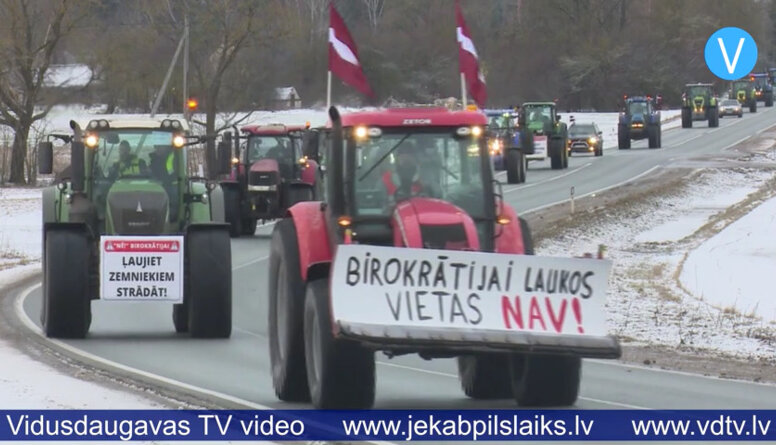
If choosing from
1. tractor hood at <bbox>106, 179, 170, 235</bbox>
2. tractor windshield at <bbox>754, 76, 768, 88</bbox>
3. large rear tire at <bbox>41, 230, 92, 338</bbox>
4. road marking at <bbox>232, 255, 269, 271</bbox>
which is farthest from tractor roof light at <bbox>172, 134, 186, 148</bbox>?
tractor windshield at <bbox>754, 76, 768, 88</bbox>

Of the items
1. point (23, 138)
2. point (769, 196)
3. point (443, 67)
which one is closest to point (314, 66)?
point (443, 67)

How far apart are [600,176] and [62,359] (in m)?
38.6

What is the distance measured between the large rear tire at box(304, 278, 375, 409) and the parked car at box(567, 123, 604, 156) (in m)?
52.5

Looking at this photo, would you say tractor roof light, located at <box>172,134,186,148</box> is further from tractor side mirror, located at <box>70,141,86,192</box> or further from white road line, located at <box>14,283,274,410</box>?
white road line, located at <box>14,283,274,410</box>

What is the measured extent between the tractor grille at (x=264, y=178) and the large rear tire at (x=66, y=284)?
1504cm

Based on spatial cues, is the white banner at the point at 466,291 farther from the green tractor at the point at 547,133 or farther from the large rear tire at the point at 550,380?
the green tractor at the point at 547,133

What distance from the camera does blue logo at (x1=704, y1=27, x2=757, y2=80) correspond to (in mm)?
27016

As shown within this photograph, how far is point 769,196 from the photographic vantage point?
4575 cm

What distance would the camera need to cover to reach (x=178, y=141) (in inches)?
750

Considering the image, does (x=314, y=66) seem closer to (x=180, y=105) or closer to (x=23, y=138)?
(x=23, y=138)

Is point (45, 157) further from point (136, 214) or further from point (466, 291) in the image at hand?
point (466, 291)

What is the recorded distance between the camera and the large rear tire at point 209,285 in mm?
17906

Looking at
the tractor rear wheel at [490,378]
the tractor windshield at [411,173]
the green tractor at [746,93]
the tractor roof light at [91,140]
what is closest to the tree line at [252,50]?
the tractor roof light at [91,140]

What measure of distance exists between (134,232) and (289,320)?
20.6 feet
